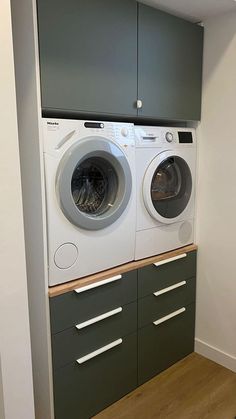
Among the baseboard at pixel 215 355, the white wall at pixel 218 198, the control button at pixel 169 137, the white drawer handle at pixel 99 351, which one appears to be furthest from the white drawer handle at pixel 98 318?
the control button at pixel 169 137

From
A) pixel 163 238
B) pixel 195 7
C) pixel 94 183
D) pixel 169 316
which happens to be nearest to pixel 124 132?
pixel 94 183

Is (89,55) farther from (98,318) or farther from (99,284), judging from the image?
(98,318)

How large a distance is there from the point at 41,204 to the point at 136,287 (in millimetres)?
784

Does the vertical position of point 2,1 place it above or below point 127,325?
above

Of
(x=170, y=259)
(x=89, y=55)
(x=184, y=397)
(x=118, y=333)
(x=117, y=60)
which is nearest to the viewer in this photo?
(x=89, y=55)

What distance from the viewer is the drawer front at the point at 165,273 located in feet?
6.68

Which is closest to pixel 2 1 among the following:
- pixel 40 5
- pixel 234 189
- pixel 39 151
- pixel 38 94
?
pixel 40 5

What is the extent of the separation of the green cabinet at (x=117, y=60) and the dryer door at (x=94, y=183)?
0.19 metres

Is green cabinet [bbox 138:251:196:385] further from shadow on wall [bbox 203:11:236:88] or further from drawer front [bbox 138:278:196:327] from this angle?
shadow on wall [bbox 203:11:236:88]

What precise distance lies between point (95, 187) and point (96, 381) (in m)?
1.04

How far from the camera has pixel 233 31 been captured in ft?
6.63

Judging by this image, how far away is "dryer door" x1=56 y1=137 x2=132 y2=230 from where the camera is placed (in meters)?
1.58

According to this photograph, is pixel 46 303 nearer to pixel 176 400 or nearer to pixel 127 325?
pixel 127 325

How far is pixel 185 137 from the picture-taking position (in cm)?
217
